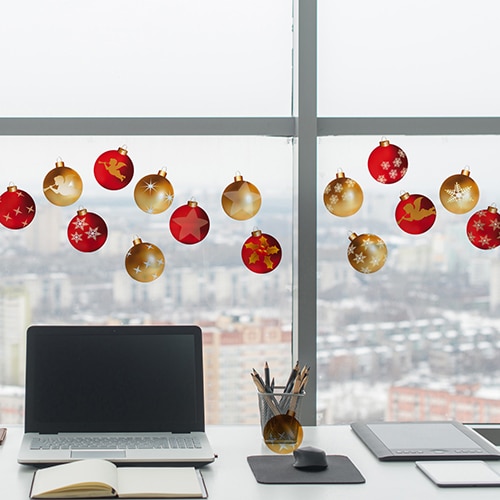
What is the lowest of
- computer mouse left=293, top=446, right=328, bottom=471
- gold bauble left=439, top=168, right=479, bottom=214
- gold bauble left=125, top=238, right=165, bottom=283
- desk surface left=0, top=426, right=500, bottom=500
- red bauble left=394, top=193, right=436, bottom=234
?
desk surface left=0, top=426, right=500, bottom=500

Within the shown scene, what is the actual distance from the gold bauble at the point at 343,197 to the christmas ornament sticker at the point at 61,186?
734 millimetres

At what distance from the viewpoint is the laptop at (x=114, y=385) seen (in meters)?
2.07

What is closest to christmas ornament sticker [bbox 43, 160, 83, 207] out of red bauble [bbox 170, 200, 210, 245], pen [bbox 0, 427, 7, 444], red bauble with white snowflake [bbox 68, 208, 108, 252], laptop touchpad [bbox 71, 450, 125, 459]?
red bauble with white snowflake [bbox 68, 208, 108, 252]

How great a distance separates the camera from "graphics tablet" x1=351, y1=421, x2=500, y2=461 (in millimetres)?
1966

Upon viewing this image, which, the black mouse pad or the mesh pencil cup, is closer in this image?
the black mouse pad

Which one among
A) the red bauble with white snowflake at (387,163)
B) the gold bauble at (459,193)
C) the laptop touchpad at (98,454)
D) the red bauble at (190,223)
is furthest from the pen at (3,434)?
the gold bauble at (459,193)

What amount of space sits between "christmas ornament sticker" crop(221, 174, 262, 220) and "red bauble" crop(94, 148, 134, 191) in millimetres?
297

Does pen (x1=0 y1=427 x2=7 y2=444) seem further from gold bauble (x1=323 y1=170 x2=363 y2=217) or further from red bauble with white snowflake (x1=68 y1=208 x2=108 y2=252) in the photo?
gold bauble (x1=323 y1=170 x2=363 y2=217)

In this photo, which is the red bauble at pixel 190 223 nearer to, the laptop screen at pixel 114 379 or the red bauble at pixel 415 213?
the laptop screen at pixel 114 379

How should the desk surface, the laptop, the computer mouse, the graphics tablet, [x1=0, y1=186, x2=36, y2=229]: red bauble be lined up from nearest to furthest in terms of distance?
the desk surface, the computer mouse, the graphics tablet, the laptop, [x1=0, y1=186, x2=36, y2=229]: red bauble

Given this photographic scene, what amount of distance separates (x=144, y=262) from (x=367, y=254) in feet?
2.17

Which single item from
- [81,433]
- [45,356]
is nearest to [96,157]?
[45,356]

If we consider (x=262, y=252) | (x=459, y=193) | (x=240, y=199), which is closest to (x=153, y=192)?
(x=240, y=199)
